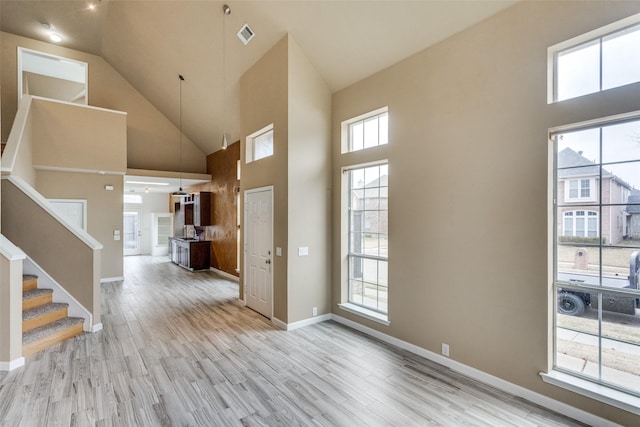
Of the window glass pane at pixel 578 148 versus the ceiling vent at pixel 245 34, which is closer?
the window glass pane at pixel 578 148

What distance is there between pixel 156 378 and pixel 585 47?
4.95 metres

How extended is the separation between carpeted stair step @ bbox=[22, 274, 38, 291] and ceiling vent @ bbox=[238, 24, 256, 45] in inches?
189

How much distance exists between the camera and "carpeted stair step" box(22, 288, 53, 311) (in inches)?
160

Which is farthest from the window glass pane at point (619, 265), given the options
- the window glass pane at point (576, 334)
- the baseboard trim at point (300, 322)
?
the baseboard trim at point (300, 322)

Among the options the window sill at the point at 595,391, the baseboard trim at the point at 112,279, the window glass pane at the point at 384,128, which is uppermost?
the window glass pane at the point at 384,128

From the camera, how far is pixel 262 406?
2568 millimetres

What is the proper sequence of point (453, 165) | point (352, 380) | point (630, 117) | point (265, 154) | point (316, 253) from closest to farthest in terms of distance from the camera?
point (630, 117) < point (352, 380) < point (453, 165) < point (316, 253) < point (265, 154)

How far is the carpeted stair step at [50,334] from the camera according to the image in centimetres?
356

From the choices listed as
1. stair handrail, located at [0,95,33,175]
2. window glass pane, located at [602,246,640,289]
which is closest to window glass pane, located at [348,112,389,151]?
window glass pane, located at [602,246,640,289]

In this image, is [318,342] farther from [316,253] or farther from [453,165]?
[453,165]

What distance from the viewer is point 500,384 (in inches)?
110

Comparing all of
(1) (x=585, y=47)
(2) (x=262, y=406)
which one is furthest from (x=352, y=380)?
(1) (x=585, y=47)

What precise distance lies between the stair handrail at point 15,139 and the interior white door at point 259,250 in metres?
3.79

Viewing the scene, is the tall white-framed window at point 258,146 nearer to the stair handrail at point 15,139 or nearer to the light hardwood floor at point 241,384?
the light hardwood floor at point 241,384
